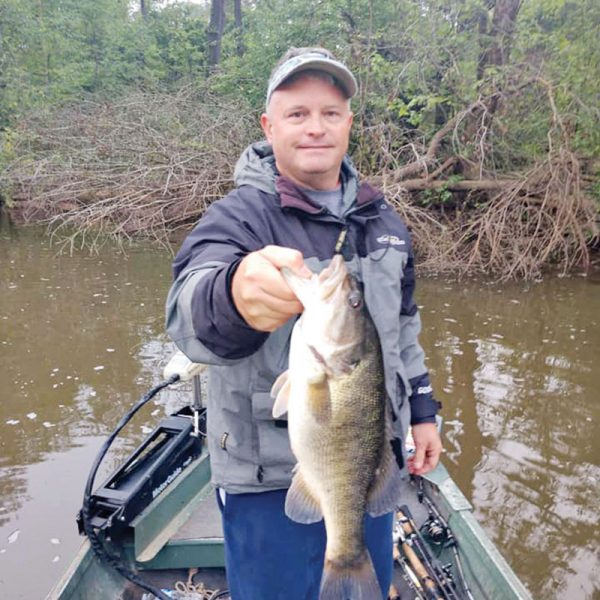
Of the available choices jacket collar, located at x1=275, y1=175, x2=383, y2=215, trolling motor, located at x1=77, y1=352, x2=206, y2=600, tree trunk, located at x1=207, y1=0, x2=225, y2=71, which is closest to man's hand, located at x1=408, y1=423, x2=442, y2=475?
jacket collar, located at x1=275, y1=175, x2=383, y2=215

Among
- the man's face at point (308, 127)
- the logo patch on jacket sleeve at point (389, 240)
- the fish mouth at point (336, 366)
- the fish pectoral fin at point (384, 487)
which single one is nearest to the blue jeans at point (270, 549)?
the fish pectoral fin at point (384, 487)

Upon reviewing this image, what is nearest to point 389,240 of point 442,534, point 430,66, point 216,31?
point 442,534

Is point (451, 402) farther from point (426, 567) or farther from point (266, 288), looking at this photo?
point (266, 288)

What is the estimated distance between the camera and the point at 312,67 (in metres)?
1.92

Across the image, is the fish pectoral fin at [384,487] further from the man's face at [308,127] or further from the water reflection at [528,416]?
the water reflection at [528,416]

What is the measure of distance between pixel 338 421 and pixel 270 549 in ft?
1.98

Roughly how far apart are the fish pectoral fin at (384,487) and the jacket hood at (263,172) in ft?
2.88

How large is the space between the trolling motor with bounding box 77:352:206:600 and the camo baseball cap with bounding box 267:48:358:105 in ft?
5.81

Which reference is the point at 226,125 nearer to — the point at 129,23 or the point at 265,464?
the point at 265,464

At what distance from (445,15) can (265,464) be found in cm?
1092

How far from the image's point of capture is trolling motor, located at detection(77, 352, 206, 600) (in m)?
2.91

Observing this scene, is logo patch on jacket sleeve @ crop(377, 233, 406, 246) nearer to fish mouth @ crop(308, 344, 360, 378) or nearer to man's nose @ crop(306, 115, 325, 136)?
man's nose @ crop(306, 115, 325, 136)

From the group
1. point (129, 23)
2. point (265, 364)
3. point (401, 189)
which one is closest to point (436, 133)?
point (401, 189)

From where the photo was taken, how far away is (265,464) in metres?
1.86
